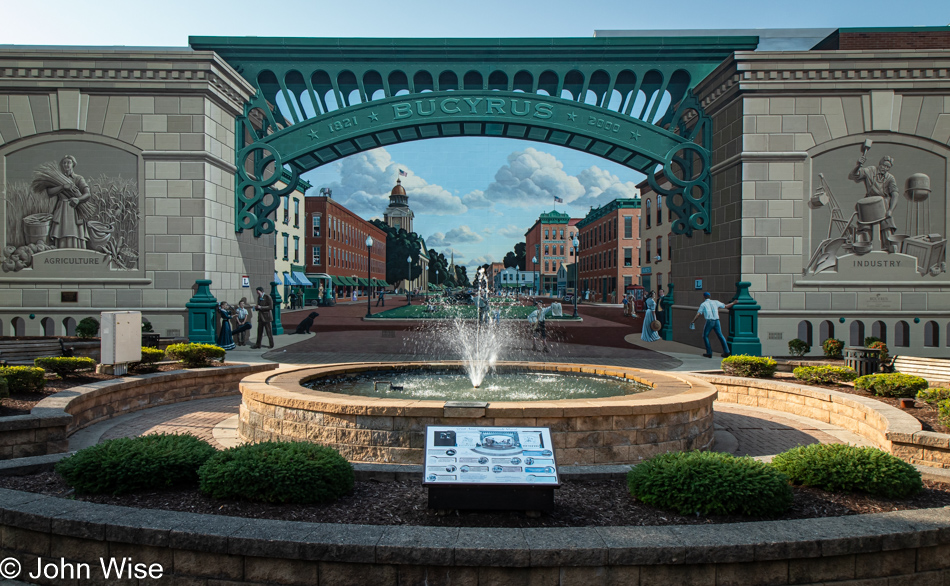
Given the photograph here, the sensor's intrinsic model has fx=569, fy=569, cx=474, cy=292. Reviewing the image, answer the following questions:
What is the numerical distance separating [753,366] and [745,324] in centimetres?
496

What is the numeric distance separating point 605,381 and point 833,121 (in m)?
11.8

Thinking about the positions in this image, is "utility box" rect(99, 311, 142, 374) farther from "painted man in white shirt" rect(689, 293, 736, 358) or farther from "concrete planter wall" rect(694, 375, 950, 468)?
"painted man in white shirt" rect(689, 293, 736, 358)

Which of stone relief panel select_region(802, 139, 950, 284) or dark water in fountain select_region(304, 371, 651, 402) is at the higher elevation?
stone relief panel select_region(802, 139, 950, 284)

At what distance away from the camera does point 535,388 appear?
10016 millimetres

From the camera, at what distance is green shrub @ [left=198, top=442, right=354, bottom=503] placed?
4.86 metres

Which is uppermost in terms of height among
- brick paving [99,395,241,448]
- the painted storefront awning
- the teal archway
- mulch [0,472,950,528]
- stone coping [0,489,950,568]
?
the teal archway

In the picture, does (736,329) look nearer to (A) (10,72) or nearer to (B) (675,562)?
(B) (675,562)

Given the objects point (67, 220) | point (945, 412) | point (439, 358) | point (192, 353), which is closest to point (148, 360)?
point (192, 353)

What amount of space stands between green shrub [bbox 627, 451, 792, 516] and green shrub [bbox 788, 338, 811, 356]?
1208cm

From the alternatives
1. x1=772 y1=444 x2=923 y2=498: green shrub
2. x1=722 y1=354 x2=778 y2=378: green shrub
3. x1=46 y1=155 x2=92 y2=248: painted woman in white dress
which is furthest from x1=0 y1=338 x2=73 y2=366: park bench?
x1=722 y1=354 x2=778 y2=378: green shrub

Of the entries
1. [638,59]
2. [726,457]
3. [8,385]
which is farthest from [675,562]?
[638,59]

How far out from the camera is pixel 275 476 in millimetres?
4871

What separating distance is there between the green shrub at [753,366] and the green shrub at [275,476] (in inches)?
370

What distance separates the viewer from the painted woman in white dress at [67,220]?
16.8 metres
